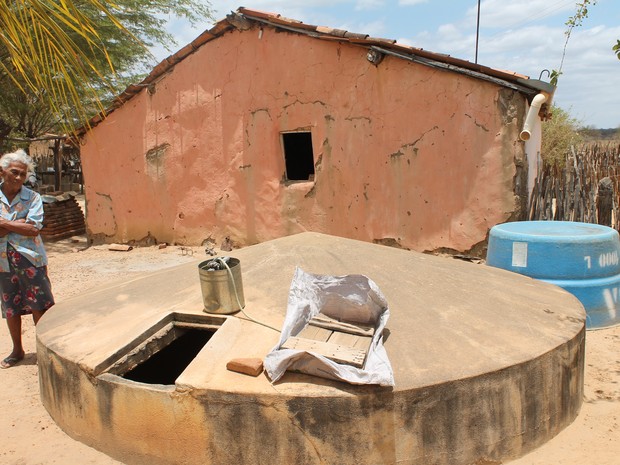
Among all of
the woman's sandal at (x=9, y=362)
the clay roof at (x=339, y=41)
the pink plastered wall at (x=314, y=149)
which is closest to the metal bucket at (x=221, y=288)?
the woman's sandal at (x=9, y=362)

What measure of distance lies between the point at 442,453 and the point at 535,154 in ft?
16.6

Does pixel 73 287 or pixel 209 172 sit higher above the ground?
pixel 209 172

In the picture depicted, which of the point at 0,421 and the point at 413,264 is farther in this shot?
the point at 413,264

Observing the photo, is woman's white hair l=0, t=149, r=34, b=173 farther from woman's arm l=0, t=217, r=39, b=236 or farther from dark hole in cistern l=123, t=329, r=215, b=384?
dark hole in cistern l=123, t=329, r=215, b=384

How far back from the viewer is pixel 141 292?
3.84 meters

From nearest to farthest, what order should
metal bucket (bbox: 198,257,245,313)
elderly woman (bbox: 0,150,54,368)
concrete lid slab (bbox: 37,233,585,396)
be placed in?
concrete lid slab (bbox: 37,233,585,396)
metal bucket (bbox: 198,257,245,313)
elderly woman (bbox: 0,150,54,368)

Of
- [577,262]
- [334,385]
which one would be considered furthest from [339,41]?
[334,385]

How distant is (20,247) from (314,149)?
4.38 metres

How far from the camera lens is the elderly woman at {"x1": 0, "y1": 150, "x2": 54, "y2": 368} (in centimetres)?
405

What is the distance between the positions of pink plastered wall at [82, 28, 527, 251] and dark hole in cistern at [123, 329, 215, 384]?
3.28 meters

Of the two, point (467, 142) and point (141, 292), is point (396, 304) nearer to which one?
point (141, 292)

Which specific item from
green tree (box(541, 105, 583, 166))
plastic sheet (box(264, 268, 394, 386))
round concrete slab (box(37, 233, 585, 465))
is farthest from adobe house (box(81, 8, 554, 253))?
green tree (box(541, 105, 583, 166))

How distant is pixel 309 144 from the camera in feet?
31.0

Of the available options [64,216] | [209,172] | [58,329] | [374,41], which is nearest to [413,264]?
[58,329]
